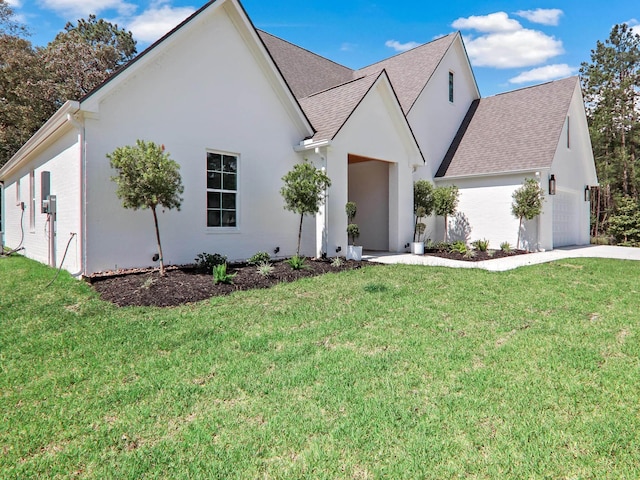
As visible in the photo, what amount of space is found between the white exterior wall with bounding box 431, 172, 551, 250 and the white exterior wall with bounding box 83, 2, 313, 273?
794cm

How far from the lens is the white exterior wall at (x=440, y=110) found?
16.0 meters

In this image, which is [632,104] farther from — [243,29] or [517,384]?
[517,384]

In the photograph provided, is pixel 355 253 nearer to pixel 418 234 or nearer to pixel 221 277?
pixel 418 234

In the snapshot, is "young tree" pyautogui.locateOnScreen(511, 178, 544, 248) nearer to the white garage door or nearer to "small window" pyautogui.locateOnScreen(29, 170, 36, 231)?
A: the white garage door

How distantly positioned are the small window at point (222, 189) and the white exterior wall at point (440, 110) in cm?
852

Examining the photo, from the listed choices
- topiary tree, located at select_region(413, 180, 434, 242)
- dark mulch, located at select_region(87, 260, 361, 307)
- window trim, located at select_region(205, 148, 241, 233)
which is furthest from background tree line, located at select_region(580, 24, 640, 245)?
dark mulch, located at select_region(87, 260, 361, 307)

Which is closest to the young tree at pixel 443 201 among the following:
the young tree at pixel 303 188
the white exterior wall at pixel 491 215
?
the white exterior wall at pixel 491 215

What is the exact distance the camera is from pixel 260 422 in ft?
9.34

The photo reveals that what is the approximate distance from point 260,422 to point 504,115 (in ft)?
59.0

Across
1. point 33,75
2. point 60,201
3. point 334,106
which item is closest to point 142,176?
point 60,201

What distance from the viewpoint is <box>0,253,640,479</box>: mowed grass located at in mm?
2414

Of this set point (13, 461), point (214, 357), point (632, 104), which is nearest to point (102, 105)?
point (214, 357)

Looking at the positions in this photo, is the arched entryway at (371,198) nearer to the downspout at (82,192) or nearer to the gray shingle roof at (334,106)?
the gray shingle roof at (334,106)

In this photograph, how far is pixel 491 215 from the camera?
15031 mm
